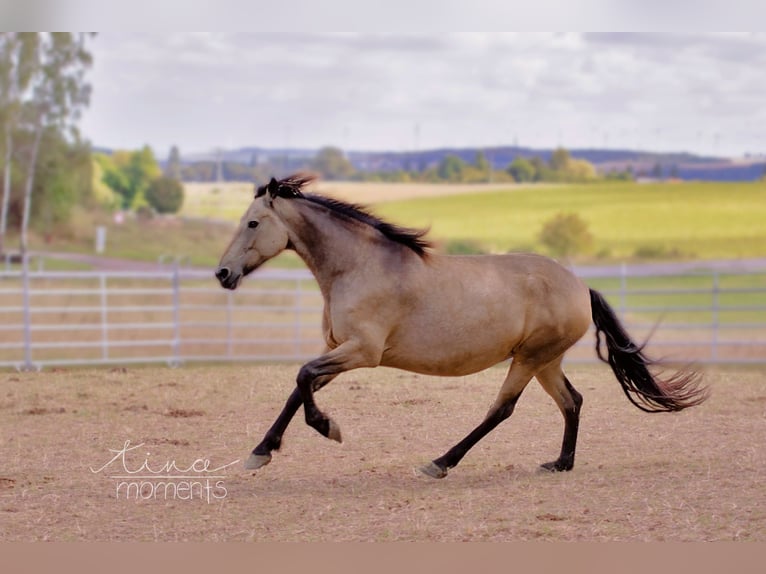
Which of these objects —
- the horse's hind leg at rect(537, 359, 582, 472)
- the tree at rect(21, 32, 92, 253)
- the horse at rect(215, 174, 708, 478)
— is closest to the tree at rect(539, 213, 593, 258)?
the tree at rect(21, 32, 92, 253)

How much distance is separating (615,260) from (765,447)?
8.31 meters

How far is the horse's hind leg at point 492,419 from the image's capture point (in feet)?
14.5

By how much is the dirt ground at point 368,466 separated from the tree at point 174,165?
641 cm

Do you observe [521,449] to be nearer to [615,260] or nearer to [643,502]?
[643,502]

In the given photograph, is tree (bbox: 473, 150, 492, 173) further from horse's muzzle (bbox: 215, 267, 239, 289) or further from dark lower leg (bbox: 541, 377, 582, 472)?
horse's muzzle (bbox: 215, 267, 239, 289)

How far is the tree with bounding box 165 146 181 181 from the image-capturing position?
12.6 meters

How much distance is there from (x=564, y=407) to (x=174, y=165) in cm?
943

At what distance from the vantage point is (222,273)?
13.5ft

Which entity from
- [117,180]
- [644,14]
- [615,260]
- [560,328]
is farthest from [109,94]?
[560,328]

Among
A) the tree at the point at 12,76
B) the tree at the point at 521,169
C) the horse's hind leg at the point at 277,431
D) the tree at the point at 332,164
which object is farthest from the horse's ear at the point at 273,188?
the tree at the point at 12,76

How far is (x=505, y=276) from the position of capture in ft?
14.6

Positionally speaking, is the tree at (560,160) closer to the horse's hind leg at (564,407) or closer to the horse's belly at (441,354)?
the horse's hind leg at (564,407)

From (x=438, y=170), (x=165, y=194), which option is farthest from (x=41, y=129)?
(x=438, y=170)

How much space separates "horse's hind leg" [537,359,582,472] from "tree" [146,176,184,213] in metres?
9.77
